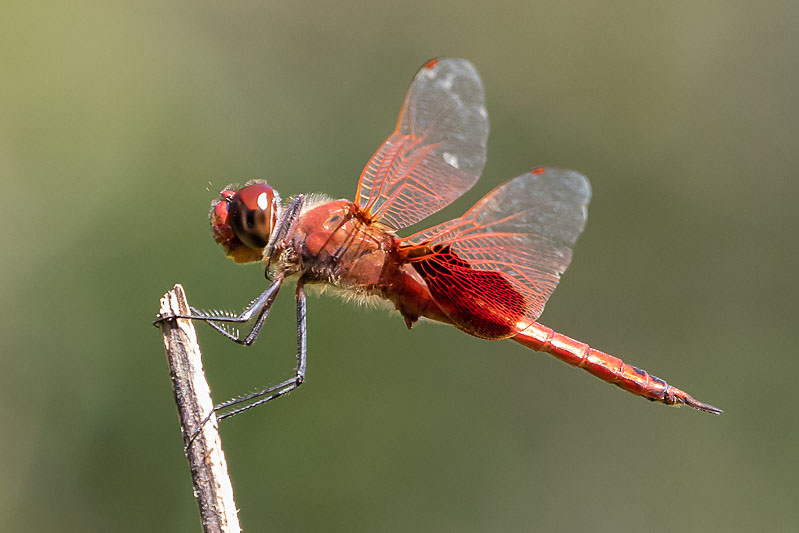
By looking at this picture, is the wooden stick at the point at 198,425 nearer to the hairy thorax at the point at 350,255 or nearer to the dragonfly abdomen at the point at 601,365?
the hairy thorax at the point at 350,255

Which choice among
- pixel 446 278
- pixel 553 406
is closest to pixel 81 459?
pixel 446 278

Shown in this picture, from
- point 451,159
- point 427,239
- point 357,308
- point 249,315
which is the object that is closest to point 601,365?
point 427,239

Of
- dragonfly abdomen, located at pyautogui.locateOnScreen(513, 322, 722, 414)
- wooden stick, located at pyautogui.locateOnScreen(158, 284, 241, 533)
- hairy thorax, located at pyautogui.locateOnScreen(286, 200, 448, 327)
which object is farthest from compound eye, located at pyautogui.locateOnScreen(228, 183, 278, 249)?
dragonfly abdomen, located at pyautogui.locateOnScreen(513, 322, 722, 414)

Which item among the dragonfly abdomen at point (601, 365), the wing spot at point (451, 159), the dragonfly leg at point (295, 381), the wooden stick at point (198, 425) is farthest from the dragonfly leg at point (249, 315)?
the dragonfly abdomen at point (601, 365)

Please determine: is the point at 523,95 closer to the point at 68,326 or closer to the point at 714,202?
the point at 714,202

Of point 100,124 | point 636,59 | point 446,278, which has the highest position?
point 636,59

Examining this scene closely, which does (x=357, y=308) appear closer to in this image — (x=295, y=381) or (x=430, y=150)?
(x=295, y=381)

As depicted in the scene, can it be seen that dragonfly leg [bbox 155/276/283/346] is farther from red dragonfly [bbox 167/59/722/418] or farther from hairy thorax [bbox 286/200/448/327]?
hairy thorax [bbox 286/200/448/327]
